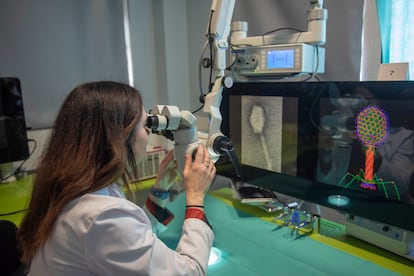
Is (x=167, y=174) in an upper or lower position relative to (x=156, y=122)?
lower

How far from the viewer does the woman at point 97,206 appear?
0.72 metres

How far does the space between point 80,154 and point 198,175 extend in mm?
351

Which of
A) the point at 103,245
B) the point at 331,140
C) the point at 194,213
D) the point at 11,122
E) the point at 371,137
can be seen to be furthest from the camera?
the point at 11,122

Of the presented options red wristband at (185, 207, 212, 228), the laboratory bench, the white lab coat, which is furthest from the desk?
the white lab coat

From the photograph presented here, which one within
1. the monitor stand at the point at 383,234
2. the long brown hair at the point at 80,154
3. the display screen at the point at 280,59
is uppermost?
the display screen at the point at 280,59

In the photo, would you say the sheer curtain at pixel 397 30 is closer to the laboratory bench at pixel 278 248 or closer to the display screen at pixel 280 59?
the display screen at pixel 280 59

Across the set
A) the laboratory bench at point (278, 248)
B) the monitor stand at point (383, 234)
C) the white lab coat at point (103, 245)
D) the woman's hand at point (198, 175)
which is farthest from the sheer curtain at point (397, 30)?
the white lab coat at point (103, 245)

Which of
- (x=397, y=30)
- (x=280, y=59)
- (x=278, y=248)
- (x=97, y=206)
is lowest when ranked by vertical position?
(x=278, y=248)

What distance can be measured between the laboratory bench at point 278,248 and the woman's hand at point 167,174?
0.25m

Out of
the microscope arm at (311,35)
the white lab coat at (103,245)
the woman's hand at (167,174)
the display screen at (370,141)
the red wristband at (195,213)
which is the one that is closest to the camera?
the white lab coat at (103,245)

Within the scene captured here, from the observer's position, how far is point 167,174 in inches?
48.2

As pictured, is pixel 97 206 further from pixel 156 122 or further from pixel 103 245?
pixel 156 122

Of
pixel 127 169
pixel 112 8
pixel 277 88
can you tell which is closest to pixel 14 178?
pixel 112 8

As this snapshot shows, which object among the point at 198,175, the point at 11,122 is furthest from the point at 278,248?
the point at 11,122
